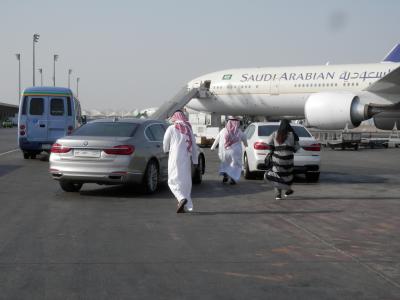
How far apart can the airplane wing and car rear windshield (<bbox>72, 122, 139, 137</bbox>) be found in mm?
17352

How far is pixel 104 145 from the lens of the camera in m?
10.8

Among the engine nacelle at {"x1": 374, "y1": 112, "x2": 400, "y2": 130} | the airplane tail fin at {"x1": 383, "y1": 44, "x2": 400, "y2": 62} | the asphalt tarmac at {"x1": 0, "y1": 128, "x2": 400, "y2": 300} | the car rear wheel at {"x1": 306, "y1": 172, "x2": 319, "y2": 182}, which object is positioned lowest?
the asphalt tarmac at {"x1": 0, "y1": 128, "x2": 400, "y2": 300}

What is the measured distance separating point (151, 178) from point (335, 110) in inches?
646

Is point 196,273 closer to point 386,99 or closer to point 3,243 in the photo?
point 3,243

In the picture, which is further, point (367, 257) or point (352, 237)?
point (352, 237)

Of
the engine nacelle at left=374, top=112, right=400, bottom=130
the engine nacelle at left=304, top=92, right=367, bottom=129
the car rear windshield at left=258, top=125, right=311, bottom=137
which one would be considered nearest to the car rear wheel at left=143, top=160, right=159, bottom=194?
the car rear windshield at left=258, top=125, right=311, bottom=137

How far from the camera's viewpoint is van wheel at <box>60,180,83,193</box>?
1149 cm

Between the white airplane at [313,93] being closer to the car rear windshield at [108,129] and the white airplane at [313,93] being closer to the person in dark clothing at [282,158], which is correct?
the person in dark clothing at [282,158]

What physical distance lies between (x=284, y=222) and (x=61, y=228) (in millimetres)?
3175

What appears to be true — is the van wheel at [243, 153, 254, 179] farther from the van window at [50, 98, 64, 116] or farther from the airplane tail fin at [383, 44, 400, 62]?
the airplane tail fin at [383, 44, 400, 62]

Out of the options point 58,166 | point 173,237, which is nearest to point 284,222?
point 173,237

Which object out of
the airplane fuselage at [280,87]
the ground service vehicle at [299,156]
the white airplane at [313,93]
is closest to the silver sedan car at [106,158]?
the ground service vehicle at [299,156]

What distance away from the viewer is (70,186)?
460 inches

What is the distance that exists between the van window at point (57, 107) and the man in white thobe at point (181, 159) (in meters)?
11.6
